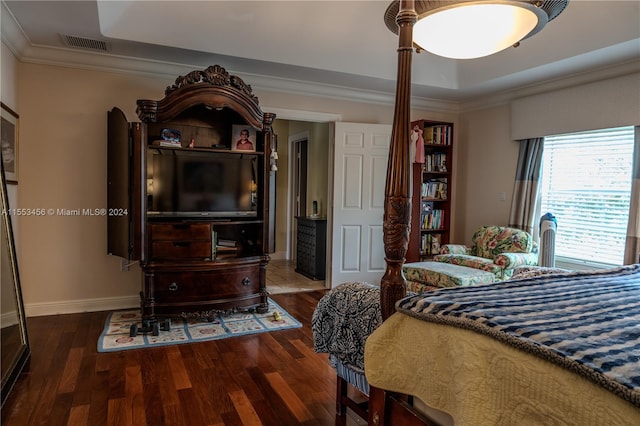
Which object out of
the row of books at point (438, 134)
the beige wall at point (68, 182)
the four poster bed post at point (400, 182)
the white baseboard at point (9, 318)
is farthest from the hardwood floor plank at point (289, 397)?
the row of books at point (438, 134)

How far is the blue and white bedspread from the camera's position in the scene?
95 cm

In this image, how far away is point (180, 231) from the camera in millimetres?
3639

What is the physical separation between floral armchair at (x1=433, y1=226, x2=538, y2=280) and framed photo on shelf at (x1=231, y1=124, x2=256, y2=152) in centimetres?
246

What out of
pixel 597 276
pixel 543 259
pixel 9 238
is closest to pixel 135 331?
pixel 9 238

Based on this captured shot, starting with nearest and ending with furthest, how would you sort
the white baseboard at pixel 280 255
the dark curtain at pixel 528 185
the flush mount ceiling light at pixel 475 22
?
1. the flush mount ceiling light at pixel 475 22
2. the dark curtain at pixel 528 185
3. the white baseboard at pixel 280 255

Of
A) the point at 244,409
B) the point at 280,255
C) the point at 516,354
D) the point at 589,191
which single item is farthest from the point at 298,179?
the point at 516,354

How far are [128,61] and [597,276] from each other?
4.17m

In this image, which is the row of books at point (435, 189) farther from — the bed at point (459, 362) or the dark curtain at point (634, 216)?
the bed at point (459, 362)

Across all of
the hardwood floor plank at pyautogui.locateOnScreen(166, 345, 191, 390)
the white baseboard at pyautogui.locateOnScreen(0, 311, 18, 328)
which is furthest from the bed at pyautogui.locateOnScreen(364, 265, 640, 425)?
the white baseboard at pyautogui.locateOnScreen(0, 311, 18, 328)

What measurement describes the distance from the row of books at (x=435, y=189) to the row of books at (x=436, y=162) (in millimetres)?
174

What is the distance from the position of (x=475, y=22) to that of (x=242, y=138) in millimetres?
2632

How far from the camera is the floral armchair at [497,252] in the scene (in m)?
4.00

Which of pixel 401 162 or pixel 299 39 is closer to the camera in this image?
pixel 401 162

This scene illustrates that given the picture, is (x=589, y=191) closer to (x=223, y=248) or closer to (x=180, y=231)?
(x=223, y=248)
